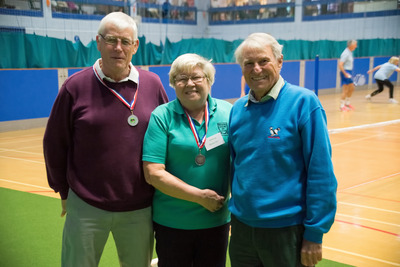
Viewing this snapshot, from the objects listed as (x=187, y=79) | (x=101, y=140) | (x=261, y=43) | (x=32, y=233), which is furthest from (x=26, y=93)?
(x=261, y=43)

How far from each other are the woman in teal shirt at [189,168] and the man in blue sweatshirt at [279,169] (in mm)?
243

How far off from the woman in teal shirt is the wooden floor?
2.06 metres

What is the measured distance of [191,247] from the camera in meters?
2.67

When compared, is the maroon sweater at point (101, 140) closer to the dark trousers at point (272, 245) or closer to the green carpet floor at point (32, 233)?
the dark trousers at point (272, 245)

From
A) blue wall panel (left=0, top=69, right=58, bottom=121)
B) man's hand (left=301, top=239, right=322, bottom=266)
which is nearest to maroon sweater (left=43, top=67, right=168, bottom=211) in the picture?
man's hand (left=301, top=239, right=322, bottom=266)

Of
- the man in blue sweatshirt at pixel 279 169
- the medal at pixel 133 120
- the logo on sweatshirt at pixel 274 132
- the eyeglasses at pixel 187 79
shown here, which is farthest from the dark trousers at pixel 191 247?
the eyeglasses at pixel 187 79

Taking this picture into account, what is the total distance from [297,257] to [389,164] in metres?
6.13

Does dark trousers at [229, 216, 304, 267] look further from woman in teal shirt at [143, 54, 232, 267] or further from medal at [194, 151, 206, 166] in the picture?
medal at [194, 151, 206, 166]

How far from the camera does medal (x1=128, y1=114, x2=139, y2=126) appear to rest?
2668 millimetres

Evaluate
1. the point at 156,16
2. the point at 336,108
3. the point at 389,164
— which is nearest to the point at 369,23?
the point at 336,108

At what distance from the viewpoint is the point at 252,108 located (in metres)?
2.38

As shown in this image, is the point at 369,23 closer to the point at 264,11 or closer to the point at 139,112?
the point at 264,11

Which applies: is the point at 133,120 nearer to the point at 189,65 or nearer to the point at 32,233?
the point at 189,65

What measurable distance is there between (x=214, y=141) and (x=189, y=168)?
201mm
